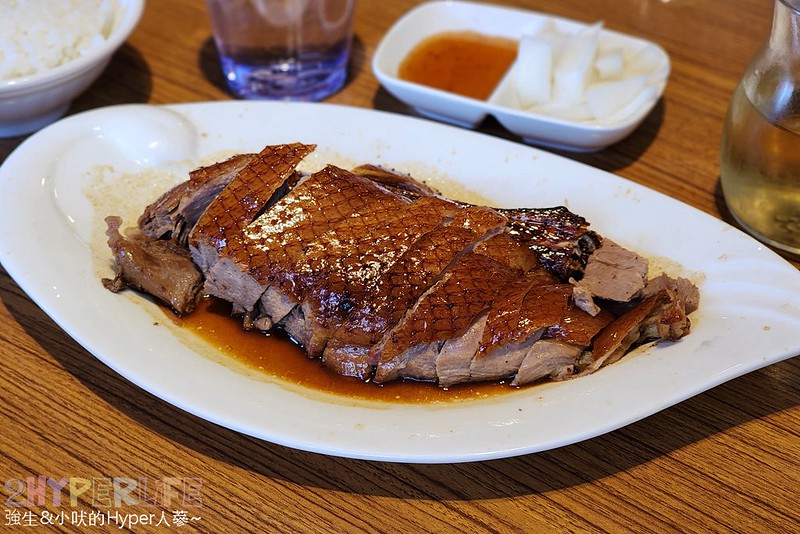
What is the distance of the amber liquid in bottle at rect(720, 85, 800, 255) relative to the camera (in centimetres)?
256

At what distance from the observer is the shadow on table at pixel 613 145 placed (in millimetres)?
3377

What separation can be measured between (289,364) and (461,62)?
7.00 ft

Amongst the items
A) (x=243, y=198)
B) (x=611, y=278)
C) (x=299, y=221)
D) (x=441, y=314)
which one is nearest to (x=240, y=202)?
(x=243, y=198)

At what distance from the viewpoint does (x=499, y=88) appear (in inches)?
138

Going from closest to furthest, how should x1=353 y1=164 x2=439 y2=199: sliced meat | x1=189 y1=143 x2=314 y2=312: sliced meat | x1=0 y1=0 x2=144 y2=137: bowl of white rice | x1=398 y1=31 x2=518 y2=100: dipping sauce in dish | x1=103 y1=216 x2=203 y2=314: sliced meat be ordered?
x1=189 y1=143 x2=314 y2=312: sliced meat → x1=103 y1=216 x2=203 y2=314: sliced meat → x1=353 y1=164 x2=439 y2=199: sliced meat → x1=0 y1=0 x2=144 y2=137: bowl of white rice → x1=398 y1=31 x2=518 y2=100: dipping sauce in dish

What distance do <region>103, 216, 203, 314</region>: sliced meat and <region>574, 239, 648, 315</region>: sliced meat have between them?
1326 mm

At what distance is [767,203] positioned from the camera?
2738mm

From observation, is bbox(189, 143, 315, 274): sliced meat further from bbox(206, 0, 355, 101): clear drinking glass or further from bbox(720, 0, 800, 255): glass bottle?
bbox(720, 0, 800, 255): glass bottle

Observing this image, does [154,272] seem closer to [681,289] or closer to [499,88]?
[681,289]

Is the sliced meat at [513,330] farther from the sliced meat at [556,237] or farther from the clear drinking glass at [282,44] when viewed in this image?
the clear drinking glass at [282,44]

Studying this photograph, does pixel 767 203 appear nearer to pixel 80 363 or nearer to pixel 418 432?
pixel 418 432

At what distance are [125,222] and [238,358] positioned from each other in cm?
81

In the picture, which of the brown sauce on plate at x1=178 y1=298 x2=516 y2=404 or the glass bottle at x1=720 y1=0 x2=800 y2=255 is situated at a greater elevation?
the glass bottle at x1=720 y1=0 x2=800 y2=255

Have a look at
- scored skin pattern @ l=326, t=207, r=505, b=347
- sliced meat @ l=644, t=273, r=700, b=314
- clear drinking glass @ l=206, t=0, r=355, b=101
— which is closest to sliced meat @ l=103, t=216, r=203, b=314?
scored skin pattern @ l=326, t=207, r=505, b=347
